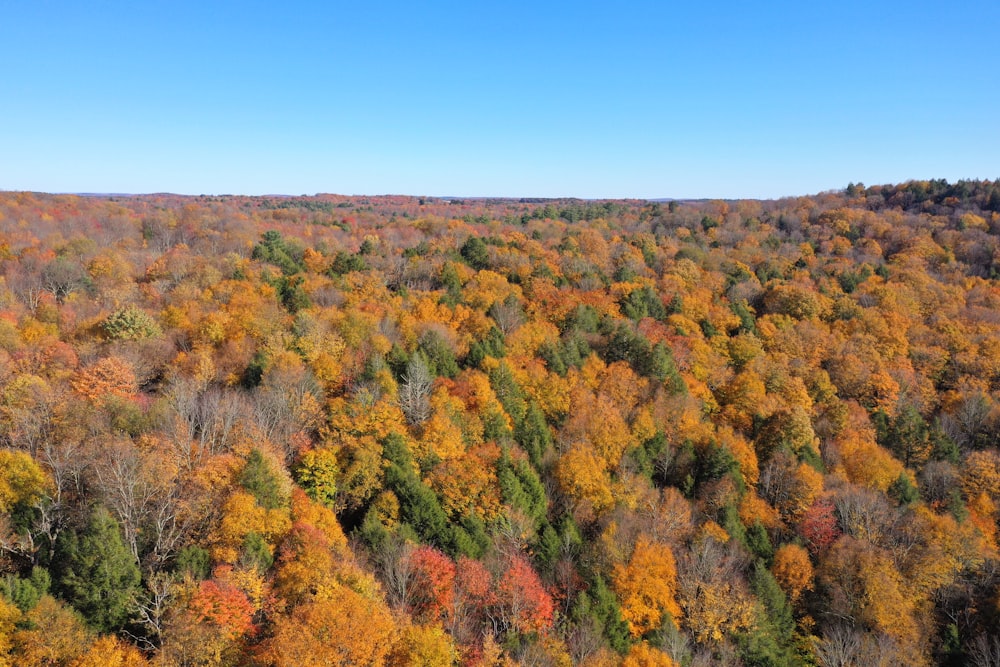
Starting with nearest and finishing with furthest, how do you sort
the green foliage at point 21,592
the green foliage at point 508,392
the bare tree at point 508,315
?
the green foliage at point 21,592 → the green foliage at point 508,392 → the bare tree at point 508,315

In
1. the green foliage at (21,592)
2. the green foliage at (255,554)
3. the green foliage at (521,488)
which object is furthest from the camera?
the green foliage at (521,488)

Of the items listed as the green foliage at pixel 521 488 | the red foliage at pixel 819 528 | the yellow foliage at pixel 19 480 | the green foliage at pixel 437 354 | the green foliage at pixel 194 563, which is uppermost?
the green foliage at pixel 437 354

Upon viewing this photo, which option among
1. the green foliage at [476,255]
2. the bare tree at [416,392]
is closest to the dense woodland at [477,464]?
the bare tree at [416,392]

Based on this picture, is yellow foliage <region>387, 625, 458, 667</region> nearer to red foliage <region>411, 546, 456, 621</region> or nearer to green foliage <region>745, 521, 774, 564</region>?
red foliage <region>411, 546, 456, 621</region>

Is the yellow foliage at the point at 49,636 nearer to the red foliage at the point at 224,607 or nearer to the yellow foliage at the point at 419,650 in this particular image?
the red foliage at the point at 224,607

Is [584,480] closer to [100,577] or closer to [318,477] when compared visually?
[318,477]

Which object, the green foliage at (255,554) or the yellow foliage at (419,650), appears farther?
the green foliage at (255,554)

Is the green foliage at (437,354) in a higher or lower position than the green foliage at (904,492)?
higher

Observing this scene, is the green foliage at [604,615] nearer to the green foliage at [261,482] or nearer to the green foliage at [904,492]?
the green foliage at [261,482]
